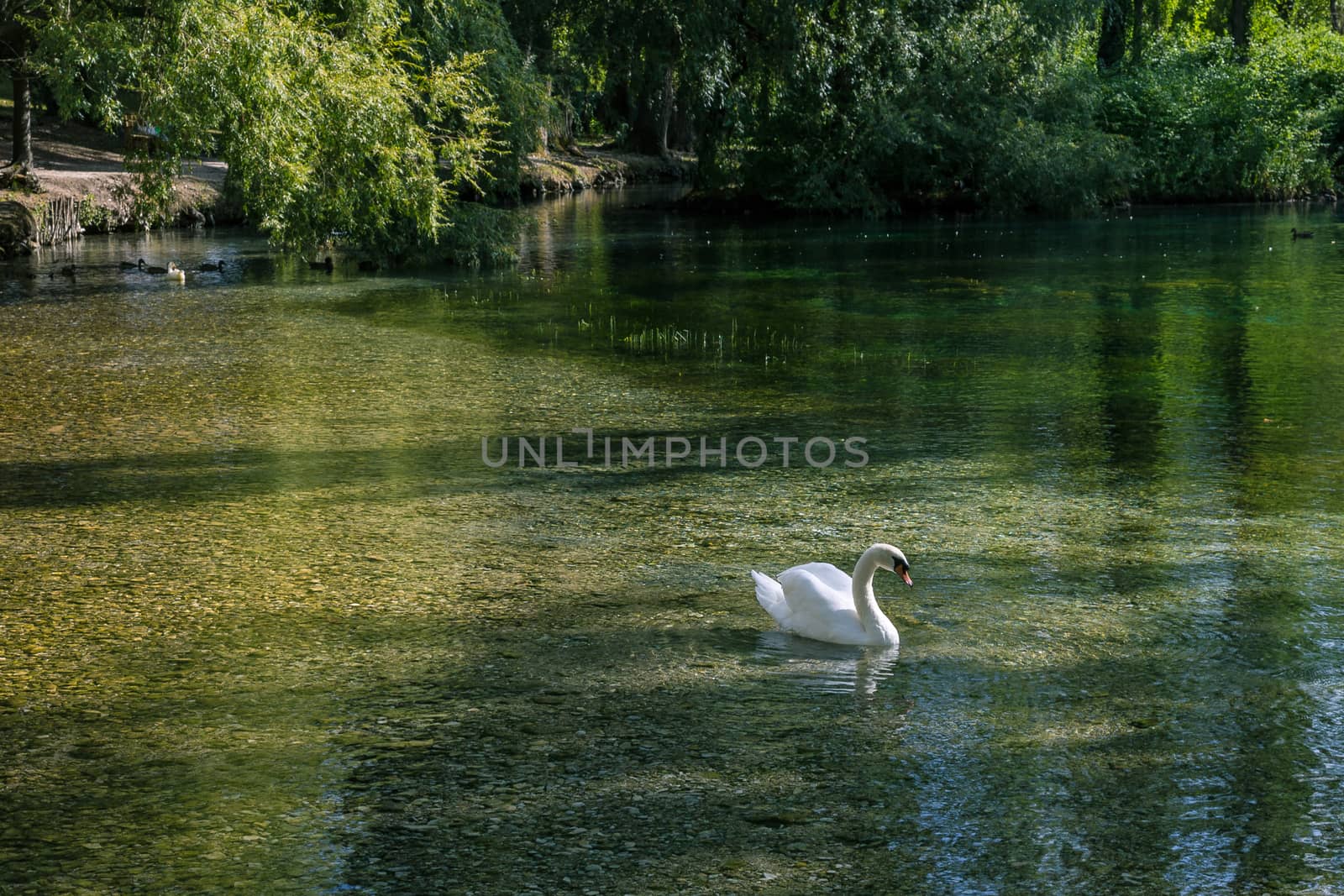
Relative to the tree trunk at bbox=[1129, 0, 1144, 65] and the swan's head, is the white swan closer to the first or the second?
the swan's head

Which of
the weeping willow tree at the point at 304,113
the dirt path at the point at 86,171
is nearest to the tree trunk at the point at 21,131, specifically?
the dirt path at the point at 86,171

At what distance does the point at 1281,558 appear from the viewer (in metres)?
6.80

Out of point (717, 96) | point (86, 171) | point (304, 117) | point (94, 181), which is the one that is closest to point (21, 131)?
point (94, 181)

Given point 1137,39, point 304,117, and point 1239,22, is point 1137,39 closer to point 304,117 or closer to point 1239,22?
point 1239,22

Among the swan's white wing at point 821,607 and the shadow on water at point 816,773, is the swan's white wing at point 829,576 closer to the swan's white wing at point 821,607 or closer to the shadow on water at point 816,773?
the swan's white wing at point 821,607

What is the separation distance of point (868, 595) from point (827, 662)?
30 centimetres

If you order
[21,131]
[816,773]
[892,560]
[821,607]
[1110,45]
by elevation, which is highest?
[1110,45]

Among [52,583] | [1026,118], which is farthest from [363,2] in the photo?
[1026,118]

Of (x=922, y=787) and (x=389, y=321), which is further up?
(x=389, y=321)

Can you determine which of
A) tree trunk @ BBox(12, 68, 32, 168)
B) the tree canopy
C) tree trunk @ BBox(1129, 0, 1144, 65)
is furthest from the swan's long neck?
tree trunk @ BBox(1129, 0, 1144, 65)

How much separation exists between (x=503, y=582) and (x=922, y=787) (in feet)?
8.69

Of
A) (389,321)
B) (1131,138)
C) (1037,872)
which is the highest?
(1131,138)

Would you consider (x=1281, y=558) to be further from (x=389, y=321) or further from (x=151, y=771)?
(x=389, y=321)

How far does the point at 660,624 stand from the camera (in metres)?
6.03
